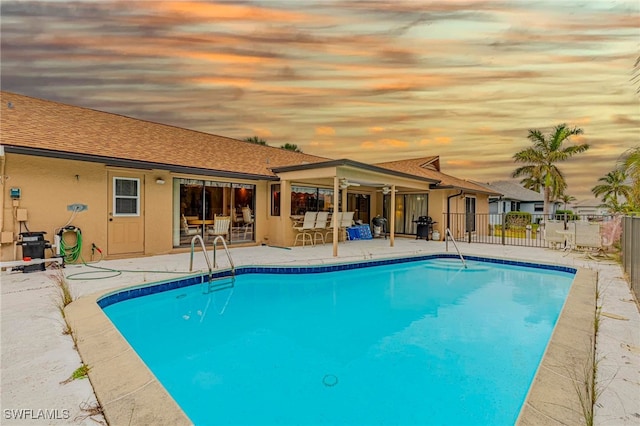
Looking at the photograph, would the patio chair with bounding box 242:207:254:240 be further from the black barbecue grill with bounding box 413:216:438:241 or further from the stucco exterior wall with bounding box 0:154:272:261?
the black barbecue grill with bounding box 413:216:438:241

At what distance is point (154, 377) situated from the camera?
2.66m

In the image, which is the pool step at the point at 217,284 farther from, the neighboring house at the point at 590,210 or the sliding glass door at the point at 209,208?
the neighboring house at the point at 590,210

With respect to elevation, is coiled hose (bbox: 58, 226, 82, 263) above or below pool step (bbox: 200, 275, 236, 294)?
above

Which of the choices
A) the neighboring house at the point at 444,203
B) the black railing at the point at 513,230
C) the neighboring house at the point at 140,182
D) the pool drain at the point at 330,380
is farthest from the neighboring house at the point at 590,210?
the pool drain at the point at 330,380

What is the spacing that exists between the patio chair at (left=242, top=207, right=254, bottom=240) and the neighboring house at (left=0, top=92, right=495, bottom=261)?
0.04 metres

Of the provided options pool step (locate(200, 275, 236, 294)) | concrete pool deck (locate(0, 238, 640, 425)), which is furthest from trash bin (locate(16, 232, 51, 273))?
pool step (locate(200, 275, 236, 294))

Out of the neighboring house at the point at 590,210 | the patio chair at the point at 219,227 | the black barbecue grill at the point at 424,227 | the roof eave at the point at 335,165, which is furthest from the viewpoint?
the neighboring house at the point at 590,210

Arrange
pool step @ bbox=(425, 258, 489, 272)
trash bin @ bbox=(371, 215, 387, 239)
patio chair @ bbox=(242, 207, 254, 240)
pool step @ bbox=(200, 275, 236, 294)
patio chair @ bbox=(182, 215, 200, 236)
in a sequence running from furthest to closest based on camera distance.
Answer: trash bin @ bbox=(371, 215, 387, 239) < patio chair @ bbox=(242, 207, 254, 240) < patio chair @ bbox=(182, 215, 200, 236) < pool step @ bbox=(425, 258, 489, 272) < pool step @ bbox=(200, 275, 236, 294)

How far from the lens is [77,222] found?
26.1 ft

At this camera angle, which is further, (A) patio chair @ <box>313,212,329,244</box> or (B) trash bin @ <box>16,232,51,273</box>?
(A) patio chair @ <box>313,212,329,244</box>

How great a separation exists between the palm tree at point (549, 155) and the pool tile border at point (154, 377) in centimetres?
2296

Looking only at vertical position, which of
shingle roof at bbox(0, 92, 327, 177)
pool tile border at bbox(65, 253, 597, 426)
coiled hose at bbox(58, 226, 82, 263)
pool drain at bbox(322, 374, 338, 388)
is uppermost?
shingle roof at bbox(0, 92, 327, 177)

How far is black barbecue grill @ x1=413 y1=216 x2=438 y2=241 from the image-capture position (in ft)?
49.6

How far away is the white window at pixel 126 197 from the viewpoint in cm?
866
